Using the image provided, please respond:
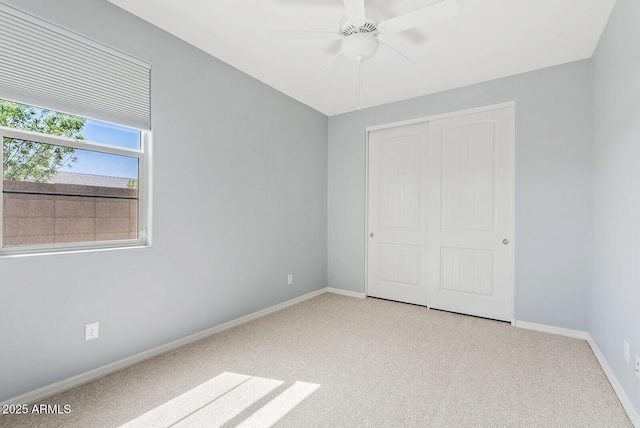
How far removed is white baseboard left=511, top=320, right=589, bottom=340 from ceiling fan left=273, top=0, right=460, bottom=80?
117 inches

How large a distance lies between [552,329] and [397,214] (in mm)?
1989

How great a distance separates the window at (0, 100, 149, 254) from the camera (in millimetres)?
1853

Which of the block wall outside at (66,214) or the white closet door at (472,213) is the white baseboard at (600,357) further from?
the block wall outside at (66,214)

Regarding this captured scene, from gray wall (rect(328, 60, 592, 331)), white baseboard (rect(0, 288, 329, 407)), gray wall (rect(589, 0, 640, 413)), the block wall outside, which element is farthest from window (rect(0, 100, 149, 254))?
gray wall (rect(328, 60, 592, 331))

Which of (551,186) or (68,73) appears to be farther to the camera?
(551,186)

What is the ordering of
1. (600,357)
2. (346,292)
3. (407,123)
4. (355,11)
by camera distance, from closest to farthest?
(355,11) < (600,357) < (407,123) < (346,292)

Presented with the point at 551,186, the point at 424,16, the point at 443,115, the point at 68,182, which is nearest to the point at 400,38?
the point at 424,16

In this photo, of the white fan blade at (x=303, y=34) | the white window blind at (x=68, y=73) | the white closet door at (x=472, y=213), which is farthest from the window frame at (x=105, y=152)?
the white closet door at (x=472, y=213)

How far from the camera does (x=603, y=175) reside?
2395mm

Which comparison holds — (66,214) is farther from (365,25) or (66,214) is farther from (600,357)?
(600,357)

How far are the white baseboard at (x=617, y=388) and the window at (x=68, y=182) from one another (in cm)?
334

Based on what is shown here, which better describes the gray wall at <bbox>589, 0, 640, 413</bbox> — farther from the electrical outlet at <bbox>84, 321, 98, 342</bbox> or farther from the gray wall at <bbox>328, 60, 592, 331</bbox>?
the electrical outlet at <bbox>84, 321, 98, 342</bbox>

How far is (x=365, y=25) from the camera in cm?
205

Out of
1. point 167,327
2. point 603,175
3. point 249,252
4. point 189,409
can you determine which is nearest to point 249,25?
point 249,252
